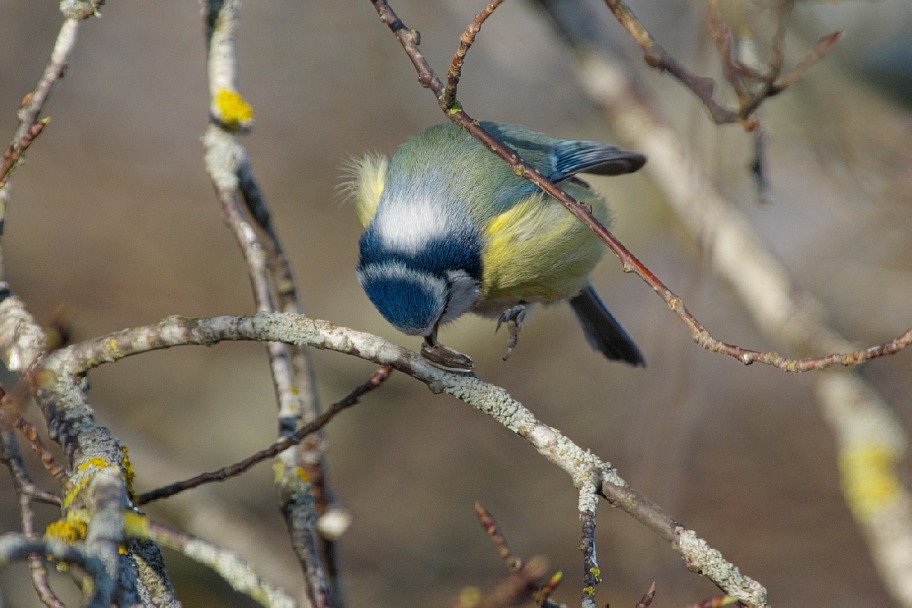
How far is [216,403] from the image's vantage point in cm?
515

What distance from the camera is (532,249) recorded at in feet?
7.91

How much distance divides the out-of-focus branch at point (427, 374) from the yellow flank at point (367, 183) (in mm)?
1088

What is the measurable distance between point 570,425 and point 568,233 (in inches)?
160

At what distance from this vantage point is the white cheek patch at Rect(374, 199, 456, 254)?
7.34ft

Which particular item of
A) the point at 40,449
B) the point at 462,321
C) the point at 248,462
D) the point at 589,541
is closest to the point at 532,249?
the point at 248,462

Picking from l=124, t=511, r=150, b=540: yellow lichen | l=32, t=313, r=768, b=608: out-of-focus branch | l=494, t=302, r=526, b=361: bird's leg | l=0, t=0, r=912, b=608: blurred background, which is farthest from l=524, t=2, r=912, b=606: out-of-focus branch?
l=124, t=511, r=150, b=540: yellow lichen

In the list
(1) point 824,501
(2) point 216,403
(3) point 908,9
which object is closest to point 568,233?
(3) point 908,9

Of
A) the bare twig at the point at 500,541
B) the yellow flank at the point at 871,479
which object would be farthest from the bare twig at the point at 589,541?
the yellow flank at the point at 871,479

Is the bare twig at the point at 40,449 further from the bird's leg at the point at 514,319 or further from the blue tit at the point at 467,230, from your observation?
the bird's leg at the point at 514,319

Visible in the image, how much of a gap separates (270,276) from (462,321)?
2.66 meters

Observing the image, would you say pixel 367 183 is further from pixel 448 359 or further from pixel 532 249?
pixel 448 359

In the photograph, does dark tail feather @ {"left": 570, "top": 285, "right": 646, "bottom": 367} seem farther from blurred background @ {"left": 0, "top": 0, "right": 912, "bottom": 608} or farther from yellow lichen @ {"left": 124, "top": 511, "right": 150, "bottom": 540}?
yellow lichen @ {"left": 124, "top": 511, "right": 150, "bottom": 540}

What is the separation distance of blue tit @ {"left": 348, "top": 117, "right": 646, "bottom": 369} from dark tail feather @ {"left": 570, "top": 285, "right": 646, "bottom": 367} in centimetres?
34

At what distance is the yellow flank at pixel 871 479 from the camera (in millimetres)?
2838
